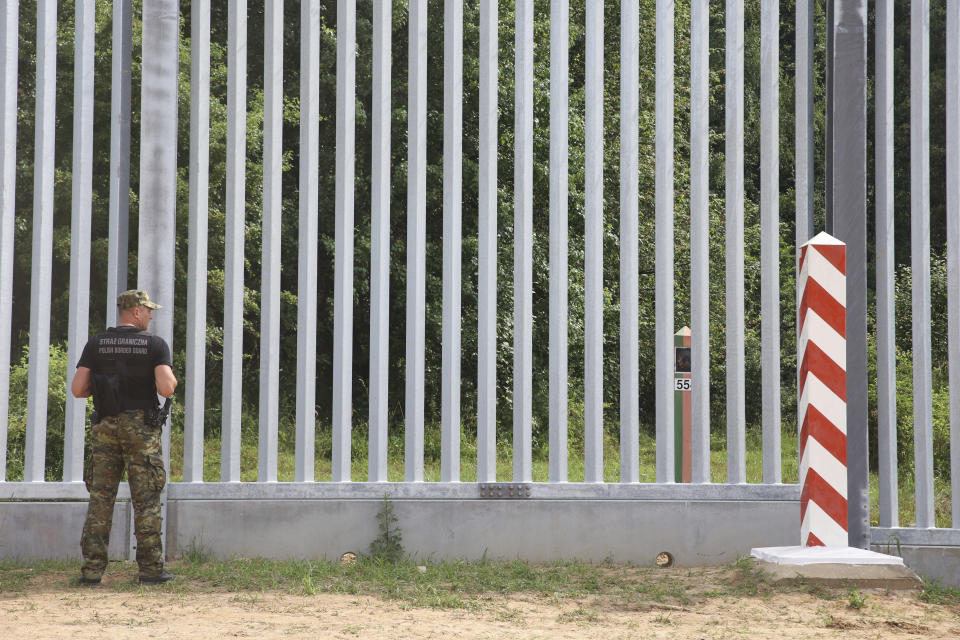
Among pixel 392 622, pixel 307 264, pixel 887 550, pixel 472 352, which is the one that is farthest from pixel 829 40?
pixel 472 352

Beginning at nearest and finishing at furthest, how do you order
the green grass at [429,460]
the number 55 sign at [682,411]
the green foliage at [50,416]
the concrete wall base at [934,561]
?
the concrete wall base at [934,561] < the number 55 sign at [682,411] < the green foliage at [50,416] < the green grass at [429,460]

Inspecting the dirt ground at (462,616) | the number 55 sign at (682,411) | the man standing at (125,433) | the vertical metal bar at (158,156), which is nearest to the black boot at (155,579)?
the man standing at (125,433)

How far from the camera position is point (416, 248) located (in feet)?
23.0

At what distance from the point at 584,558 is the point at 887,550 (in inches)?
75.7

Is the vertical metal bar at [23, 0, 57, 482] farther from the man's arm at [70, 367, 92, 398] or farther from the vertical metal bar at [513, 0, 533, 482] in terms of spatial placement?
the vertical metal bar at [513, 0, 533, 482]

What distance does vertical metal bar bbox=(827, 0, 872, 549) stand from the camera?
6.76 meters

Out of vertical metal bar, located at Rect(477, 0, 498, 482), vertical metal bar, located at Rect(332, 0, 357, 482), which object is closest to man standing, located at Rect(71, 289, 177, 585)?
vertical metal bar, located at Rect(332, 0, 357, 482)

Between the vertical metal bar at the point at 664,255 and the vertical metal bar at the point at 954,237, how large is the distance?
1.79 metres

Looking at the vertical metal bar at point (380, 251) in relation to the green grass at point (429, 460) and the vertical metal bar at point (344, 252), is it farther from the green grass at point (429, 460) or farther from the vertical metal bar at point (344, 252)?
the green grass at point (429, 460)

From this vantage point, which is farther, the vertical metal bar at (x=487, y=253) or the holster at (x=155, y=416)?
the vertical metal bar at (x=487, y=253)

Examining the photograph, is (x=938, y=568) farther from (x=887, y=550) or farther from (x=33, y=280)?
(x=33, y=280)

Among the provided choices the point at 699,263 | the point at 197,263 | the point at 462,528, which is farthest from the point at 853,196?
the point at 197,263

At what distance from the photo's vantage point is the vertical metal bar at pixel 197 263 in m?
6.86

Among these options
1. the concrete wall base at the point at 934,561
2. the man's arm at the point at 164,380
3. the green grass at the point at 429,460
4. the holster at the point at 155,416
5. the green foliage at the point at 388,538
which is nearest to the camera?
the man's arm at the point at 164,380
